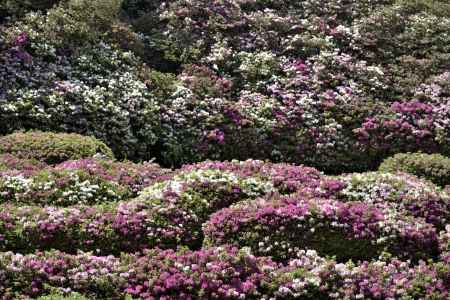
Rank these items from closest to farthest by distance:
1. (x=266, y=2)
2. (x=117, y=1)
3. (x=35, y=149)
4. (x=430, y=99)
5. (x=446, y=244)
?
(x=446, y=244) < (x=35, y=149) < (x=430, y=99) < (x=117, y=1) < (x=266, y=2)

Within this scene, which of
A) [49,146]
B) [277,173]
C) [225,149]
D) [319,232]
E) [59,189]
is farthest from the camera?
[225,149]

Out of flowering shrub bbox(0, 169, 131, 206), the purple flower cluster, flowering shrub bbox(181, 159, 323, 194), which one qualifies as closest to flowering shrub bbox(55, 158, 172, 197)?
the purple flower cluster

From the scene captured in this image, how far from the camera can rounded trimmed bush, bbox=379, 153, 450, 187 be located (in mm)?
14977

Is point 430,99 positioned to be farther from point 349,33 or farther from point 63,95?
point 63,95

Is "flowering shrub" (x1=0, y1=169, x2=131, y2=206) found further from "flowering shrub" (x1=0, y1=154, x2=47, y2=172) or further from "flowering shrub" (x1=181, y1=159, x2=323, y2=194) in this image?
"flowering shrub" (x1=181, y1=159, x2=323, y2=194)

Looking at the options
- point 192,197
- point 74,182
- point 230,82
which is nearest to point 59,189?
point 74,182

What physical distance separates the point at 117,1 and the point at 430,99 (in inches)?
369

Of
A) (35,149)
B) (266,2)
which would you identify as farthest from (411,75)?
(35,149)

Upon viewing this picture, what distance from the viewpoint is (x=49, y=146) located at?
46.1 ft

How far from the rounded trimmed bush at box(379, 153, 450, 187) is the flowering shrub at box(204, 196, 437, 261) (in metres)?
3.63

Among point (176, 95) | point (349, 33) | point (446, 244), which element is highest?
point (349, 33)

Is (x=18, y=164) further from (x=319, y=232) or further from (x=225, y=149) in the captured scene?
(x=319, y=232)

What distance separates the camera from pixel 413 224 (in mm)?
11578

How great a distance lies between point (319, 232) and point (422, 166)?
502 cm
